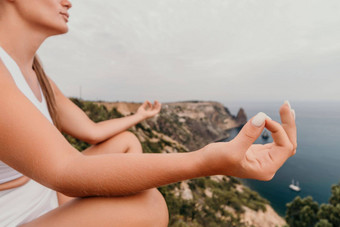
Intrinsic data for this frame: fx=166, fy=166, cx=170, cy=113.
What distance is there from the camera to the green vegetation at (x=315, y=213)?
13109mm

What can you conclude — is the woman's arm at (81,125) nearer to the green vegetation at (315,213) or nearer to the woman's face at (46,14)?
the woman's face at (46,14)

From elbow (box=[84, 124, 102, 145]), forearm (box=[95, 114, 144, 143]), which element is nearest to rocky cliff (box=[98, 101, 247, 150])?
forearm (box=[95, 114, 144, 143])

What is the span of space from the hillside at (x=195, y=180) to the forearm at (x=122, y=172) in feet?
14.5

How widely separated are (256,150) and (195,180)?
60.2 feet

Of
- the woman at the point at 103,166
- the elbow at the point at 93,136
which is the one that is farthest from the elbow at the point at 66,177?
the elbow at the point at 93,136

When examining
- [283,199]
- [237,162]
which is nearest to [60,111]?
[237,162]

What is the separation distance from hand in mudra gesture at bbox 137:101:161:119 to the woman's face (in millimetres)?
1244

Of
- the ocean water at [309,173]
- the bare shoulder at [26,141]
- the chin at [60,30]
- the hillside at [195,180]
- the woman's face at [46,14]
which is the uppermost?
the woman's face at [46,14]

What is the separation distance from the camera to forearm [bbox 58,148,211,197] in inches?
30.7

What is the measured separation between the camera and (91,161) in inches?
32.6

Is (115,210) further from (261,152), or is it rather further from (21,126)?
(261,152)

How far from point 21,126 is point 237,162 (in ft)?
3.33

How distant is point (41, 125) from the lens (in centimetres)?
80

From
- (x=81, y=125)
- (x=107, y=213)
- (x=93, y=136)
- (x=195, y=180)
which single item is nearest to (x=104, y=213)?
(x=107, y=213)
